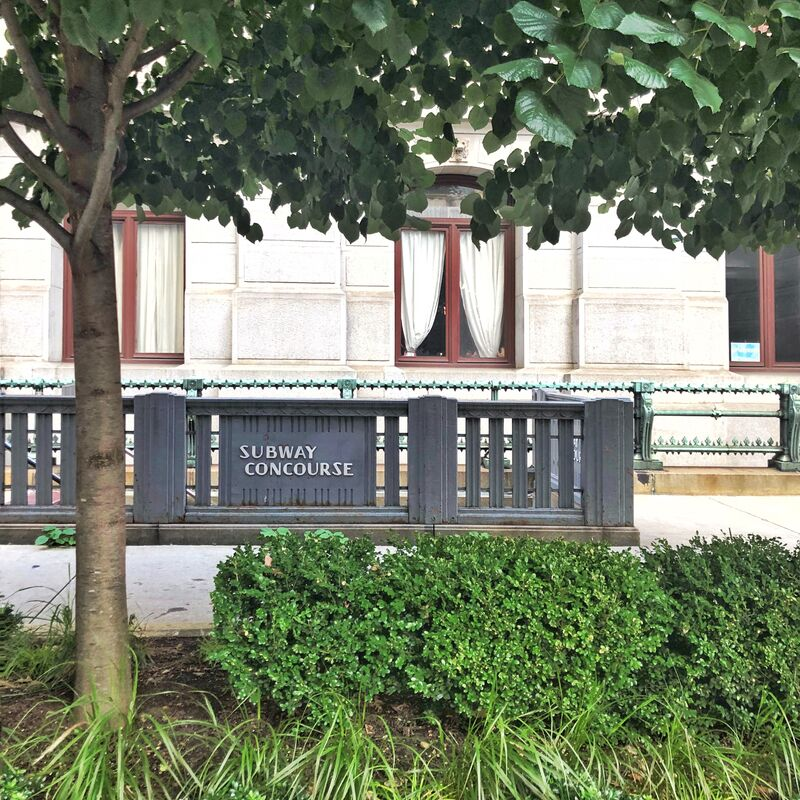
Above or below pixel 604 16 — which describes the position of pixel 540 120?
below

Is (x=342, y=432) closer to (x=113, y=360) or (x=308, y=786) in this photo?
(x=113, y=360)

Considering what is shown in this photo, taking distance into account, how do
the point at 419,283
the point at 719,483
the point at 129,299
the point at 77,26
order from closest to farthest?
1. the point at 77,26
2. the point at 719,483
3. the point at 129,299
4. the point at 419,283

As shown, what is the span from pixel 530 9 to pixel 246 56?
1.87 meters

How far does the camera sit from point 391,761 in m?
2.80

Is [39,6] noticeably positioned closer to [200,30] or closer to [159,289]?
[200,30]

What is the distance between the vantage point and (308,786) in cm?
259

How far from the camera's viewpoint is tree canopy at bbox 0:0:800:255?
1915mm

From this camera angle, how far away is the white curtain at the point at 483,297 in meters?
13.4

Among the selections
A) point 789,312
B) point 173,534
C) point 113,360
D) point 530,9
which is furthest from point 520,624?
point 789,312

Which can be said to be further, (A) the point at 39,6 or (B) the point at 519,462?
(B) the point at 519,462

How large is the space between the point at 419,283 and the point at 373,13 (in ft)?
37.5

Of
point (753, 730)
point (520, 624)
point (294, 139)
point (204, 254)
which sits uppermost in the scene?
point (204, 254)

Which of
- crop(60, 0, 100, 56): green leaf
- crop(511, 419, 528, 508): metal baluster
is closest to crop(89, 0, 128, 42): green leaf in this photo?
crop(60, 0, 100, 56): green leaf

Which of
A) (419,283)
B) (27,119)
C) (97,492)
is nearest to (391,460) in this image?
(97,492)
